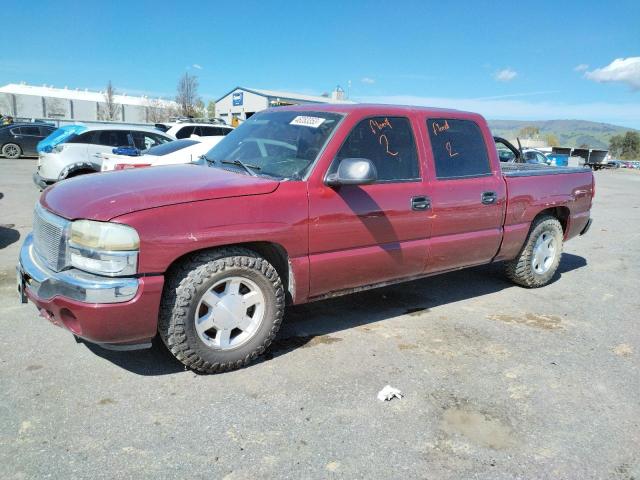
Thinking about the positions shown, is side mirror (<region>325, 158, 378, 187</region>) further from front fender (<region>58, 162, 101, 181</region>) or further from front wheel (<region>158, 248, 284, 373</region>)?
front fender (<region>58, 162, 101, 181</region>)

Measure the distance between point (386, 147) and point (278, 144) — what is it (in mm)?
866

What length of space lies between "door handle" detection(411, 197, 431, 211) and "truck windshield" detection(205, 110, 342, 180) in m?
0.89

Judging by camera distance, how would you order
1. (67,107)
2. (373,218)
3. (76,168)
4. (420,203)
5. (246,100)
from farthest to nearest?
(67,107)
(246,100)
(76,168)
(420,203)
(373,218)

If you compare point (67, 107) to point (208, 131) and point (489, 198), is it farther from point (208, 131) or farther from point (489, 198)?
point (489, 198)

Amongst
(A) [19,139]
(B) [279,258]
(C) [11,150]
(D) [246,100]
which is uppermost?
(D) [246,100]

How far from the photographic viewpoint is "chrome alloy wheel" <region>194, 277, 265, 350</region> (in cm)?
325

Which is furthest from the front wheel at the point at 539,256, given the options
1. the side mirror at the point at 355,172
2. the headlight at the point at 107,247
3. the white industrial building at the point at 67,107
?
the white industrial building at the point at 67,107

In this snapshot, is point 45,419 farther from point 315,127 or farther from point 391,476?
point 315,127

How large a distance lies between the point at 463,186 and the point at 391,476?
2.72m

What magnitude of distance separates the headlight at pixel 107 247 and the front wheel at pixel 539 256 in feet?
13.6

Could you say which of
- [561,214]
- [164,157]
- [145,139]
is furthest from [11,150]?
[561,214]

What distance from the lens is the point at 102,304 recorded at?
2846mm

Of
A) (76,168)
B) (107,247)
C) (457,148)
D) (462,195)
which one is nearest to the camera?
(107,247)

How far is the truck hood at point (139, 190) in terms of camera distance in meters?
2.95
